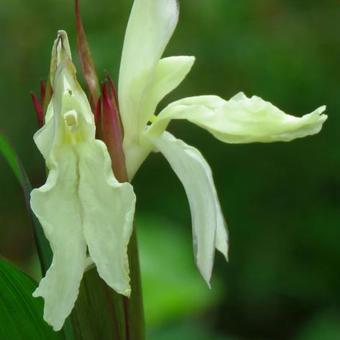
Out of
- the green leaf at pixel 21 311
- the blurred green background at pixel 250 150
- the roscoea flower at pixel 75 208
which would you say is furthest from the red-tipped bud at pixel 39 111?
the blurred green background at pixel 250 150

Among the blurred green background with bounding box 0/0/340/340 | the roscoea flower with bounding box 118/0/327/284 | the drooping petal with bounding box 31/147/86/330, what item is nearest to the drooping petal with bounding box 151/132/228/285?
the roscoea flower with bounding box 118/0/327/284

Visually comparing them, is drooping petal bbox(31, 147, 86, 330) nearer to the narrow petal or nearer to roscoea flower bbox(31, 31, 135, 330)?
roscoea flower bbox(31, 31, 135, 330)

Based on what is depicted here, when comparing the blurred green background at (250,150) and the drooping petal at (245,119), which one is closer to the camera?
the drooping petal at (245,119)

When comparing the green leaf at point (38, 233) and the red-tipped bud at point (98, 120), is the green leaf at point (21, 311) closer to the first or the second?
the green leaf at point (38, 233)

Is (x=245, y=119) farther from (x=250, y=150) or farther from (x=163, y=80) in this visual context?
(x=250, y=150)

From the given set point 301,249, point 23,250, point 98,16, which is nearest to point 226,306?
point 301,249

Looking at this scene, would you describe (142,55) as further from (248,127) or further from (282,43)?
(282,43)

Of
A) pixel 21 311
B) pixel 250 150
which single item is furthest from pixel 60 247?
pixel 250 150
